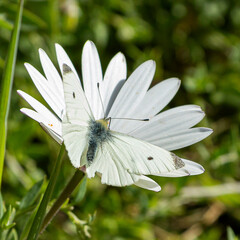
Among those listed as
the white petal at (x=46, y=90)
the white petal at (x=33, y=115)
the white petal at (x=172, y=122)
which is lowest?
the white petal at (x=172, y=122)

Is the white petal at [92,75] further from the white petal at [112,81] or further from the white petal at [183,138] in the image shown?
the white petal at [183,138]

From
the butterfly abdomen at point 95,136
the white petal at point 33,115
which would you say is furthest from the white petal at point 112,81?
the white petal at point 33,115

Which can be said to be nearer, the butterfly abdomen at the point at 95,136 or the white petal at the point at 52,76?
the butterfly abdomen at the point at 95,136

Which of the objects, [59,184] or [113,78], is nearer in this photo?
[59,184]

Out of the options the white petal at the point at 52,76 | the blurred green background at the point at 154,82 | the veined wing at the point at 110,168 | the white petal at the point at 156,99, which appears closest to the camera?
the veined wing at the point at 110,168

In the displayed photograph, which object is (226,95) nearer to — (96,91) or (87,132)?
(96,91)

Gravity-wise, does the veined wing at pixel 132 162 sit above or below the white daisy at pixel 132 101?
below

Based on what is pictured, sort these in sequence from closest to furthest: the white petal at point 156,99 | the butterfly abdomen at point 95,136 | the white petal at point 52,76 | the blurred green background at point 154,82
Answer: the butterfly abdomen at point 95,136
the white petal at point 52,76
the white petal at point 156,99
the blurred green background at point 154,82

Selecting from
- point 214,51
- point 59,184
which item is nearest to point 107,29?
point 214,51
